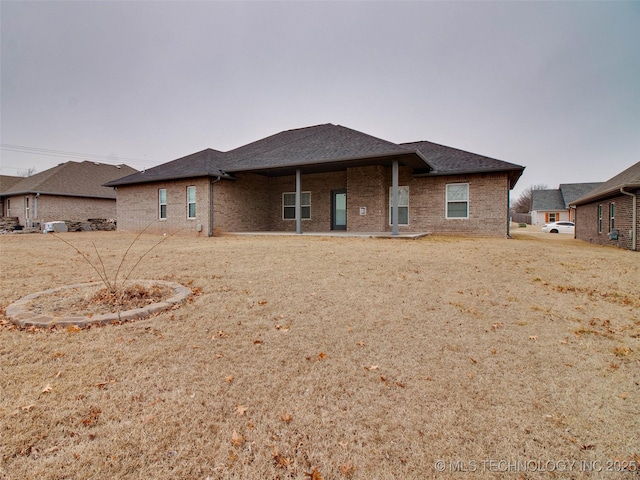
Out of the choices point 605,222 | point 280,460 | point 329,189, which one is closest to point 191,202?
point 329,189

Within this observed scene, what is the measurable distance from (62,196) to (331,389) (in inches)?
1130

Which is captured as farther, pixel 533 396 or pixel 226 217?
pixel 226 217

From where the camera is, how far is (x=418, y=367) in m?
2.87

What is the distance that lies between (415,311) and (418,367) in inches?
57.7

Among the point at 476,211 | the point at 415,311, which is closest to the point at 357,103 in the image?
the point at 476,211

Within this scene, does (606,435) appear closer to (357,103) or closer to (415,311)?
(415,311)

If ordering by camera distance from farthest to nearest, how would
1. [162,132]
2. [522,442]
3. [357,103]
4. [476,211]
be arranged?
[162,132] → [357,103] → [476,211] → [522,442]

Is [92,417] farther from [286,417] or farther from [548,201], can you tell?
[548,201]

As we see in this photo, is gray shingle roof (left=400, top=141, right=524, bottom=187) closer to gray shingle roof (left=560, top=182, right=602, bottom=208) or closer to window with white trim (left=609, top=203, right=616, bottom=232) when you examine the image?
window with white trim (left=609, top=203, right=616, bottom=232)

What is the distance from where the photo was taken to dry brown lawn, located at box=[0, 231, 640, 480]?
1.79m

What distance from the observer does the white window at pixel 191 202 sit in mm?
16047

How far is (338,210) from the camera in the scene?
1716 cm

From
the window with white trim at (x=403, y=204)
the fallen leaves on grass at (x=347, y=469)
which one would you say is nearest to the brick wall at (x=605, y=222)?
the window with white trim at (x=403, y=204)

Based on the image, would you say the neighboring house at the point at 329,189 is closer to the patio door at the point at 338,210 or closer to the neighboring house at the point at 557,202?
the patio door at the point at 338,210
